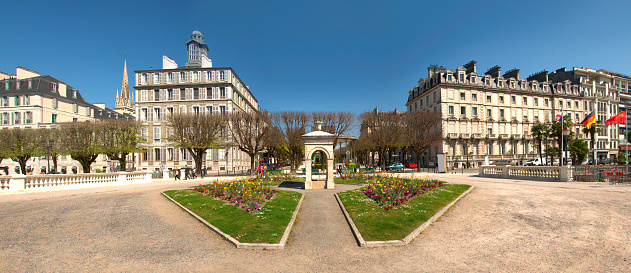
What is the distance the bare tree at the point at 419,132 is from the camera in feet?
137

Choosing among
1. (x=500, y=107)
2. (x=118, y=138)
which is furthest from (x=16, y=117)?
(x=500, y=107)

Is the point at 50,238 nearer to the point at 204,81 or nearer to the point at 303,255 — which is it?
the point at 303,255

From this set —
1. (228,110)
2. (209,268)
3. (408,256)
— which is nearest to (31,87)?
(228,110)

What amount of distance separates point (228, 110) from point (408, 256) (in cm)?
4760

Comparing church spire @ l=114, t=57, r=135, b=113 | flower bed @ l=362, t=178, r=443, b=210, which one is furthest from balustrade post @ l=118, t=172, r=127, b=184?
church spire @ l=114, t=57, r=135, b=113

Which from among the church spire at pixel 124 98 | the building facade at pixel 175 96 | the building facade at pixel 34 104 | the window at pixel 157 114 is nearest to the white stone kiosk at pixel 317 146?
the building facade at pixel 175 96

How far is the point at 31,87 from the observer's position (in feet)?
161

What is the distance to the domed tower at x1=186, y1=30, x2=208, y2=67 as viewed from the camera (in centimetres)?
6319

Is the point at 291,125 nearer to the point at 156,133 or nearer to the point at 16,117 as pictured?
the point at 156,133

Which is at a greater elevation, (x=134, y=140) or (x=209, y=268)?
(x=134, y=140)

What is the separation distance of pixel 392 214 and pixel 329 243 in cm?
328

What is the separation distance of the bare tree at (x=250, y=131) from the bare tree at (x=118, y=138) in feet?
41.8

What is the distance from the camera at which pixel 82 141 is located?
33000mm

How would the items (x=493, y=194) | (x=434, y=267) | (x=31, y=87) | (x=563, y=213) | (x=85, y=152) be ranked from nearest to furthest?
(x=434, y=267) < (x=563, y=213) < (x=493, y=194) < (x=85, y=152) < (x=31, y=87)
